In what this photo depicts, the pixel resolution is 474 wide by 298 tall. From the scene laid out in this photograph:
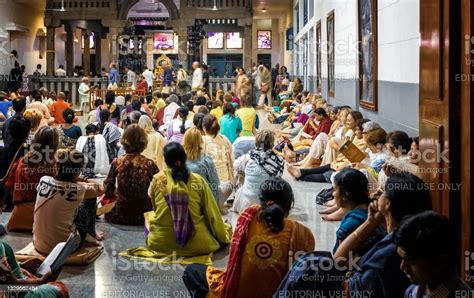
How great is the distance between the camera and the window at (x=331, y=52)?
45.1ft

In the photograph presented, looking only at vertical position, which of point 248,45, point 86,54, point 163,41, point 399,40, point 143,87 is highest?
point 163,41

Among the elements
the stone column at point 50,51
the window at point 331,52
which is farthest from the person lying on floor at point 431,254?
the stone column at point 50,51

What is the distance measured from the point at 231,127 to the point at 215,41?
29078 millimetres

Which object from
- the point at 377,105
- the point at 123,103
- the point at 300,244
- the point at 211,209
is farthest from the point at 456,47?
the point at 123,103

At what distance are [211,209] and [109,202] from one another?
1.54 m

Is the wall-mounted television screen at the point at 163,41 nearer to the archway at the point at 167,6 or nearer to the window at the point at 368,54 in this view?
the archway at the point at 167,6

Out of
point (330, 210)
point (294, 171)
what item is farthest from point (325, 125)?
point (330, 210)

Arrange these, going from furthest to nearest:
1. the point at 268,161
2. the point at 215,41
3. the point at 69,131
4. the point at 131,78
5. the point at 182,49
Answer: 1. the point at 215,41
2. the point at 182,49
3. the point at 131,78
4. the point at 69,131
5. the point at 268,161

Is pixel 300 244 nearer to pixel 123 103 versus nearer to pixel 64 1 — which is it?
pixel 123 103

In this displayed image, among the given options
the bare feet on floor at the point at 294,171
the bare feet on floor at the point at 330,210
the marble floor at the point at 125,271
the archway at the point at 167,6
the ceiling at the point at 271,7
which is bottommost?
the marble floor at the point at 125,271

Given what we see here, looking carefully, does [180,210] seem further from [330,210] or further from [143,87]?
[143,87]

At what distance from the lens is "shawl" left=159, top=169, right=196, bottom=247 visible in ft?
17.6

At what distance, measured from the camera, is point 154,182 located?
5578 mm

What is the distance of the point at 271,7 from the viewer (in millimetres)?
29203
